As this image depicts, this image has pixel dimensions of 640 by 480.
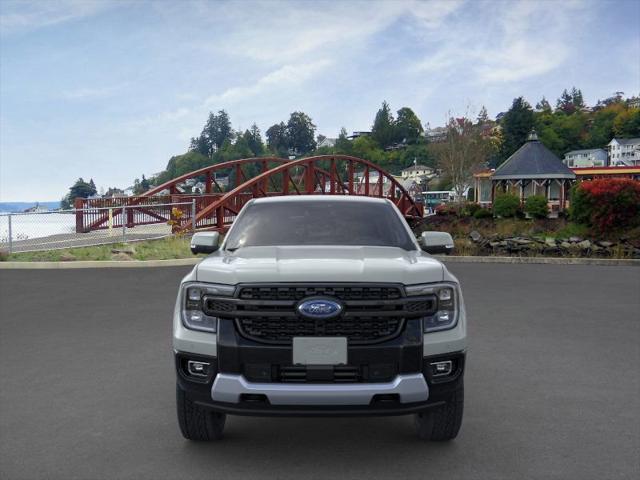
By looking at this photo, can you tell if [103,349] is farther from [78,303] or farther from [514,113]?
[514,113]

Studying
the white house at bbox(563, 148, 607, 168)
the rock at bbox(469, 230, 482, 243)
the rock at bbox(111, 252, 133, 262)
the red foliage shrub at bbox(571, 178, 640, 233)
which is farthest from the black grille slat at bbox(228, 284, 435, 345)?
the white house at bbox(563, 148, 607, 168)

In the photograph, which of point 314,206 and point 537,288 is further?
point 537,288

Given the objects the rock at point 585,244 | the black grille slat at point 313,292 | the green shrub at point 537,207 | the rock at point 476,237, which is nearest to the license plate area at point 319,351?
the black grille slat at point 313,292

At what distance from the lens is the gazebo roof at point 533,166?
50.8 metres

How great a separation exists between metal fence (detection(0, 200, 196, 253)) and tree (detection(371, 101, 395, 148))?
556ft

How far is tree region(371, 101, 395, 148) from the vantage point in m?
189

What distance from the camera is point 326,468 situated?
400cm

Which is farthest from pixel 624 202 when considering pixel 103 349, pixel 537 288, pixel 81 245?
pixel 103 349

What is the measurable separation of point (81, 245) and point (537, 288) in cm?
1438

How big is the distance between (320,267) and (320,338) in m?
0.46

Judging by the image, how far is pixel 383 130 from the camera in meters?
189

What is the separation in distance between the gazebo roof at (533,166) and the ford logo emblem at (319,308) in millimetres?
50655

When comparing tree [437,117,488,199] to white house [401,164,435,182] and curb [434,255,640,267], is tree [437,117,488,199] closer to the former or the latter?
curb [434,255,640,267]

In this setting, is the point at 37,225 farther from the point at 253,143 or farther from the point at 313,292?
the point at 253,143
